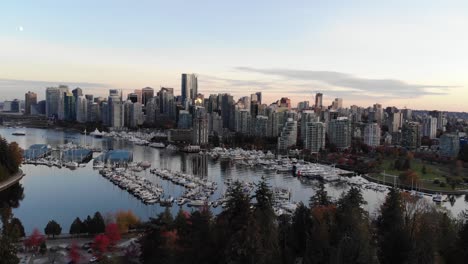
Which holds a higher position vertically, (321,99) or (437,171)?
(321,99)

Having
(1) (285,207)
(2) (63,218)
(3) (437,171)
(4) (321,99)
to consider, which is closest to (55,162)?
(2) (63,218)

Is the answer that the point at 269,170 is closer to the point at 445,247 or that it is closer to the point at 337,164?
the point at 337,164

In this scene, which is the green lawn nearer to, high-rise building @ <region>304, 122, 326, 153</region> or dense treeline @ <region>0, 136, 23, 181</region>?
high-rise building @ <region>304, 122, 326, 153</region>

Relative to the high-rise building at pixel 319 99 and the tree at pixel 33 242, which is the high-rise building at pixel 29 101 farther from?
the tree at pixel 33 242

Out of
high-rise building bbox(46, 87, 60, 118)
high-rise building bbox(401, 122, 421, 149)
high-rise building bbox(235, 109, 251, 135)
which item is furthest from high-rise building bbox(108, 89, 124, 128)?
high-rise building bbox(401, 122, 421, 149)

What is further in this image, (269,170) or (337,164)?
(337,164)

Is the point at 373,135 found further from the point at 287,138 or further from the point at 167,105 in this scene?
the point at 167,105

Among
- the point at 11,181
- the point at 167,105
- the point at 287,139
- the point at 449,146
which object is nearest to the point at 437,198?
the point at 449,146
